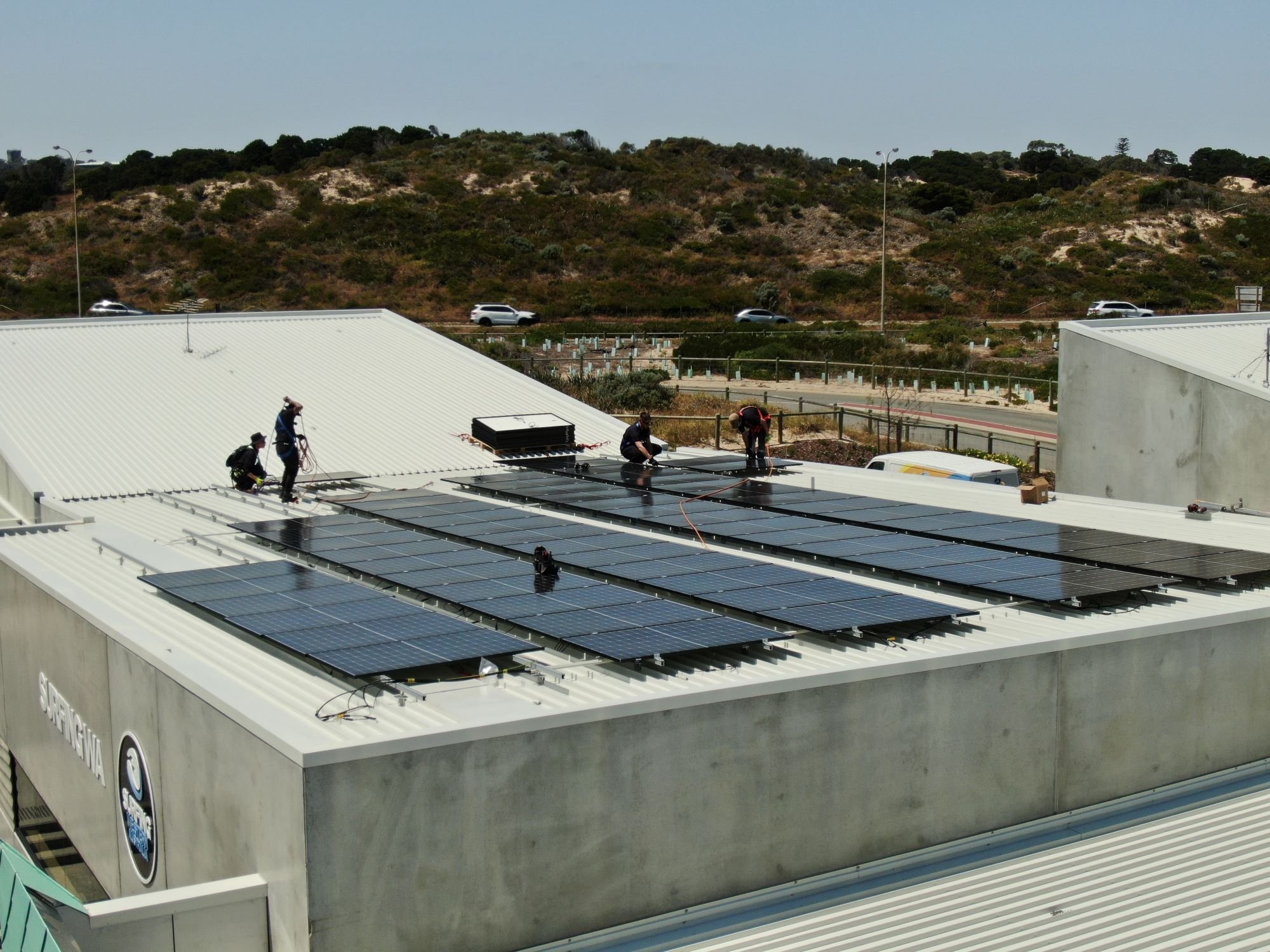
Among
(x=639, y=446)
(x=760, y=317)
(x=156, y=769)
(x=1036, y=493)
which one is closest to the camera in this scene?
(x=156, y=769)

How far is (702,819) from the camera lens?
11.6 meters

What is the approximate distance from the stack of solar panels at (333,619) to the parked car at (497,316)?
58138mm

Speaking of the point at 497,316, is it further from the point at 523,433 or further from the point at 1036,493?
the point at 1036,493

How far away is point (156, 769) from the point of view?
13.3 meters

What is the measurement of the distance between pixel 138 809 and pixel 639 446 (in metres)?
14.1

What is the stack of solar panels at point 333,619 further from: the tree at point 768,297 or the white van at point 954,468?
the tree at point 768,297

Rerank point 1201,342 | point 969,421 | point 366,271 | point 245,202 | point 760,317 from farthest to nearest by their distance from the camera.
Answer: point 245,202
point 366,271
point 760,317
point 969,421
point 1201,342

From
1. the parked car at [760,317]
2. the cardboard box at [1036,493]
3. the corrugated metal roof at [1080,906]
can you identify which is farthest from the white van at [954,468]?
the parked car at [760,317]

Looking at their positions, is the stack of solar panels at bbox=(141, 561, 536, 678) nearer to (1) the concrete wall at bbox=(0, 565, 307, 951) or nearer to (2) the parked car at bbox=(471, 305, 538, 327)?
(1) the concrete wall at bbox=(0, 565, 307, 951)

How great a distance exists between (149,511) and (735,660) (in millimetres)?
13008

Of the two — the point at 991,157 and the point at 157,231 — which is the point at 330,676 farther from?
the point at 991,157

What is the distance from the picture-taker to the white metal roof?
2855 cm

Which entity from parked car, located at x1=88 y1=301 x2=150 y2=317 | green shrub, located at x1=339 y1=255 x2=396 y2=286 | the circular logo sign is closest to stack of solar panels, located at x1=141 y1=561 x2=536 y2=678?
the circular logo sign

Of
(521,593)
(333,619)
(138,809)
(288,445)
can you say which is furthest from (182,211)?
(333,619)
